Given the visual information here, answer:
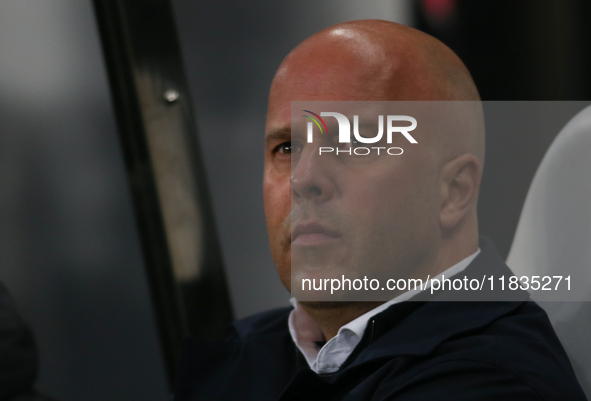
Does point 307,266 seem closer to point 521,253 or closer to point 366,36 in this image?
point 366,36

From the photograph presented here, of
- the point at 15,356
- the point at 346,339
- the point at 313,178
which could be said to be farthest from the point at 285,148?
the point at 15,356

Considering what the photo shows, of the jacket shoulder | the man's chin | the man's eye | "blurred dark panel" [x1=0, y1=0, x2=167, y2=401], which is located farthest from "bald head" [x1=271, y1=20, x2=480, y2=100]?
"blurred dark panel" [x1=0, y1=0, x2=167, y2=401]

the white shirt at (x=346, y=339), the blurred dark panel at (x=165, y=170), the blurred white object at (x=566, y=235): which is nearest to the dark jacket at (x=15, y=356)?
the blurred dark panel at (x=165, y=170)

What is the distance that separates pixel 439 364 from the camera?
0.70 metres

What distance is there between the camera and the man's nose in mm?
854

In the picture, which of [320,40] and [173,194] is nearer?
[320,40]

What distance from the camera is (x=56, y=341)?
1347 millimetres

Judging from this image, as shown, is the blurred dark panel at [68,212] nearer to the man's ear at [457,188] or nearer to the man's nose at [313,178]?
the man's nose at [313,178]

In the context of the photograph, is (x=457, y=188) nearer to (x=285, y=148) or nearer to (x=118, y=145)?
(x=285, y=148)

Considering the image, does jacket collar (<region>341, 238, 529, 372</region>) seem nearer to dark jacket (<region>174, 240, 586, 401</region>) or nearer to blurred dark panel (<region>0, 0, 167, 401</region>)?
dark jacket (<region>174, 240, 586, 401</region>)

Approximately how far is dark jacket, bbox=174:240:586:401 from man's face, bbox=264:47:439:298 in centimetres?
9

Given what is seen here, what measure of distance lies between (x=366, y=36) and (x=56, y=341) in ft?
3.60

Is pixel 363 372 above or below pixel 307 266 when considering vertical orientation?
below

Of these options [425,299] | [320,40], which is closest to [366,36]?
[320,40]
